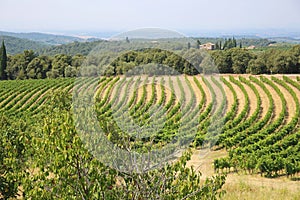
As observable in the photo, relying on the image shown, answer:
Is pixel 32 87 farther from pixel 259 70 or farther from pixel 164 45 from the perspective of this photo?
pixel 164 45

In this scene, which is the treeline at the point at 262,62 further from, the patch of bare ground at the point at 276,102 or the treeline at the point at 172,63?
the patch of bare ground at the point at 276,102

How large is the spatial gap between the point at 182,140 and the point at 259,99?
29816 mm

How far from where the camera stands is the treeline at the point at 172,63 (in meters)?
8.98

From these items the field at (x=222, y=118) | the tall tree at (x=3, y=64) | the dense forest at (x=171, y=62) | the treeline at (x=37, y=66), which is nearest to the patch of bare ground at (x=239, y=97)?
the field at (x=222, y=118)

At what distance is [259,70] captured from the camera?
172 ft

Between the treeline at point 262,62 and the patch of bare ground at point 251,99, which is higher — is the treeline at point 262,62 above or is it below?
above

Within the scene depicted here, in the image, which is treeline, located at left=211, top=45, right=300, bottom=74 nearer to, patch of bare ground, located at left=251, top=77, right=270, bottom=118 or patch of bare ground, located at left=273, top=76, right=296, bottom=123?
patch of bare ground, located at left=251, top=77, right=270, bottom=118

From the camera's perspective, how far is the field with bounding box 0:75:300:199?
Answer: 8.66 metres

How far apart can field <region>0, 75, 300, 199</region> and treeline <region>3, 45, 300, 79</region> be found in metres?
0.54

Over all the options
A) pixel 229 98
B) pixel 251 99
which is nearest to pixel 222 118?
pixel 229 98

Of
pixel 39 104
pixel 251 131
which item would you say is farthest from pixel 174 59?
pixel 39 104

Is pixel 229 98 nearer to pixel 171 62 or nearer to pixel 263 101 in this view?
pixel 263 101

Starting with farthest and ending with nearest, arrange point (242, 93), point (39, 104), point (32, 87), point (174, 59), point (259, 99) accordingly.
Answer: point (32, 87)
point (39, 104)
point (242, 93)
point (259, 99)
point (174, 59)

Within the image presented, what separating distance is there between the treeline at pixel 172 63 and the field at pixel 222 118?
0.54 meters
